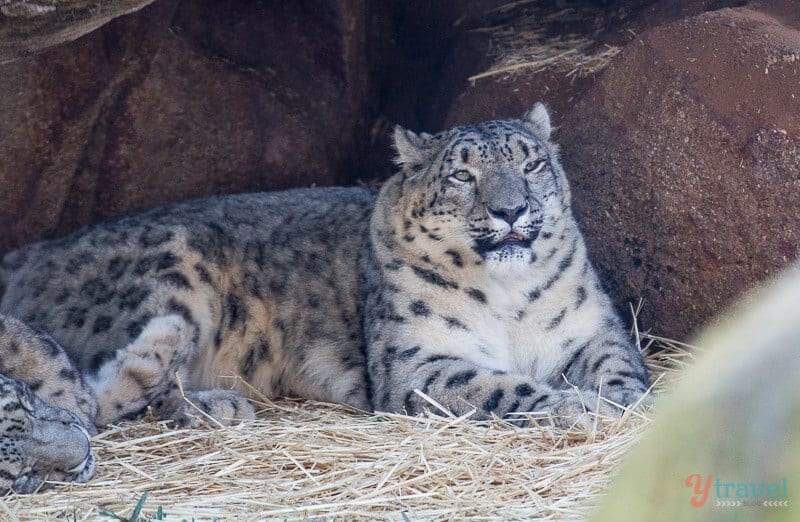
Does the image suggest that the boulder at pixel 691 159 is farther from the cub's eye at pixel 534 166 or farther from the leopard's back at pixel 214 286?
the leopard's back at pixel 214 286

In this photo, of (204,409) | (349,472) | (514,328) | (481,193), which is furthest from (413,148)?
(349,472)

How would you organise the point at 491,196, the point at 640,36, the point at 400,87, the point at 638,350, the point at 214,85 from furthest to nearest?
the point at 400,87, the point at 214,85, the point at 640,36, the point at 638,350, the point at 491,196

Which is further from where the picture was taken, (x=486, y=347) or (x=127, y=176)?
(x=127, y=176)

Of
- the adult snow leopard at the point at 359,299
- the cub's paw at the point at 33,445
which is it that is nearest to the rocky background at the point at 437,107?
the adult snow leopard at the point at 359,299

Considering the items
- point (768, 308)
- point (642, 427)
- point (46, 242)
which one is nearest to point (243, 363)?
point (46, 242)

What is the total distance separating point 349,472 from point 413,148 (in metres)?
1.83

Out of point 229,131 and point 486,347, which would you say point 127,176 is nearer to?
point 229,131

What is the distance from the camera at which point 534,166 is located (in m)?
4.55

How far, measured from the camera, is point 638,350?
4.73 m

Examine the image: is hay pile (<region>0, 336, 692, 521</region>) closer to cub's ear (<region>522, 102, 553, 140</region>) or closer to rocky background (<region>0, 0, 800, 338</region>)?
rocky background (<region>0, 0, 800, 338</region>)

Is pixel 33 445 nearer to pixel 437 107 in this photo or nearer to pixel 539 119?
pixel 539 119

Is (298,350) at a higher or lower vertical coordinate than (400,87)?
lower

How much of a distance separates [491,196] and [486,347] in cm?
71

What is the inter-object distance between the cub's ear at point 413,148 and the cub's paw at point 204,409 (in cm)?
139
